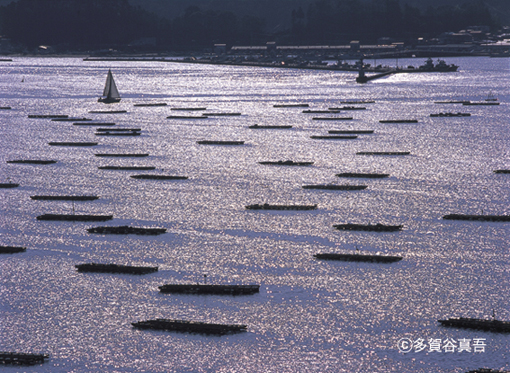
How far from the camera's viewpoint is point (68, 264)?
43.9 m

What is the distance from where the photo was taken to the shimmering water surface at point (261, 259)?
32.8 metres

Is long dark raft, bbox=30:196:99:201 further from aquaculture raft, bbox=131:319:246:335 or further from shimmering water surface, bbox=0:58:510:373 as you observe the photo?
aquaculture raft, bbox=131:319:246:335

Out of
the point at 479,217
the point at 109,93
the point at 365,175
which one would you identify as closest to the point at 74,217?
the point at 365,175

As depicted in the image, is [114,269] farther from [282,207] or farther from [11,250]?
[282,207]

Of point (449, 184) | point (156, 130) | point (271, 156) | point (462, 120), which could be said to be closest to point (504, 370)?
point (449, 184)

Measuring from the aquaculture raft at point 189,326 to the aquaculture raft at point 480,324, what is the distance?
9.45 meters

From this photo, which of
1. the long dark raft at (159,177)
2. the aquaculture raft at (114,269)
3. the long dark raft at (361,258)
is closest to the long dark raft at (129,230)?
the aquaculture raft at (114,269)

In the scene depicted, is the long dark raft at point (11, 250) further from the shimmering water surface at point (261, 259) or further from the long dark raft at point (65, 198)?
the long dark raft at point (65, 198)

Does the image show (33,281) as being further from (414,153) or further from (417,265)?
(414,153)

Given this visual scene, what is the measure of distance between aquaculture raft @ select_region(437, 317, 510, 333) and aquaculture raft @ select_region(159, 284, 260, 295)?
9764 mm

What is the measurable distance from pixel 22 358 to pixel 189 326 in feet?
24.1

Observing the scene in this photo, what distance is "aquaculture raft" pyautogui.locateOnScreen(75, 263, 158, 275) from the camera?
139 ft

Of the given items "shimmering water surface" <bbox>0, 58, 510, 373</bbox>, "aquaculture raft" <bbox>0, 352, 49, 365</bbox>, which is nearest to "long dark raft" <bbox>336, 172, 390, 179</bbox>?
"shimmering water surface" <bbox>0, 58, 510, 373</bbox>

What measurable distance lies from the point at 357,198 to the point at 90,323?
28.8 m
